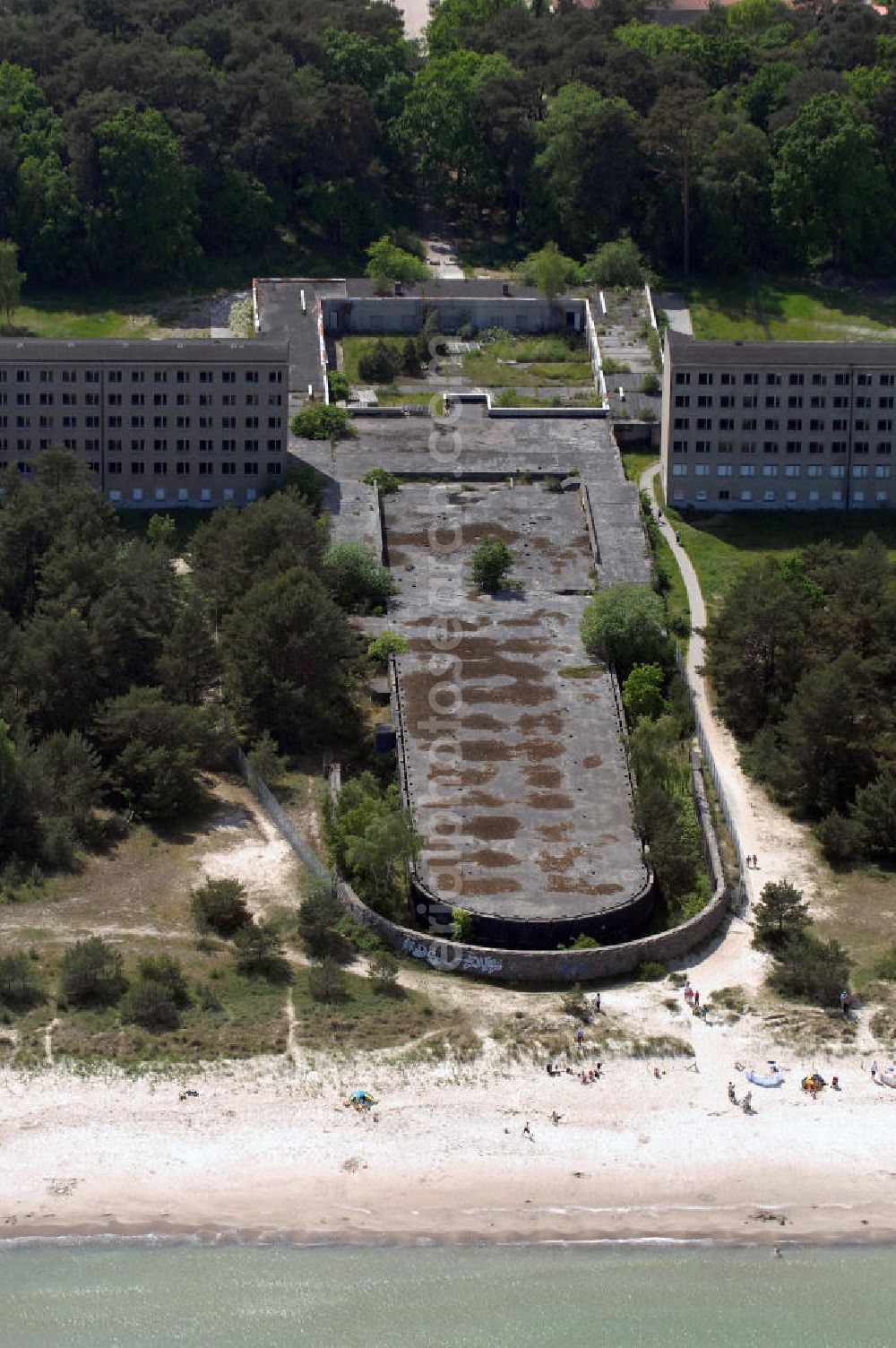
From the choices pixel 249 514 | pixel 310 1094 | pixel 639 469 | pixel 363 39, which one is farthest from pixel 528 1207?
pixel 363 39

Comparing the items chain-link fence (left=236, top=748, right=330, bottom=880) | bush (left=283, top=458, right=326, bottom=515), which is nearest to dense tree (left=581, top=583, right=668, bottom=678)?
chain-link fence (left=236, top=748, right=330, bottom=880)

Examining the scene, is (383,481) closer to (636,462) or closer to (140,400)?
(140,400)

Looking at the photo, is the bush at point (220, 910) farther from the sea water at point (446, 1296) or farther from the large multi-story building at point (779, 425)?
the large multi-story building at point (779, 425)

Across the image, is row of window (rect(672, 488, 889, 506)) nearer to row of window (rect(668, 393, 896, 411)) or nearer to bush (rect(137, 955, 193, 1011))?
row of window (rect(668, 393, 896, 411))

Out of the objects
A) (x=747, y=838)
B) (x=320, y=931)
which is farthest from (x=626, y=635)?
(x=320, y=931)

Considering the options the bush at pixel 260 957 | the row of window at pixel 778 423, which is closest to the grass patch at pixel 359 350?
the row of window at pixel 778 423

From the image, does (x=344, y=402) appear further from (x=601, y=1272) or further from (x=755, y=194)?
(x=601, y=1272)
